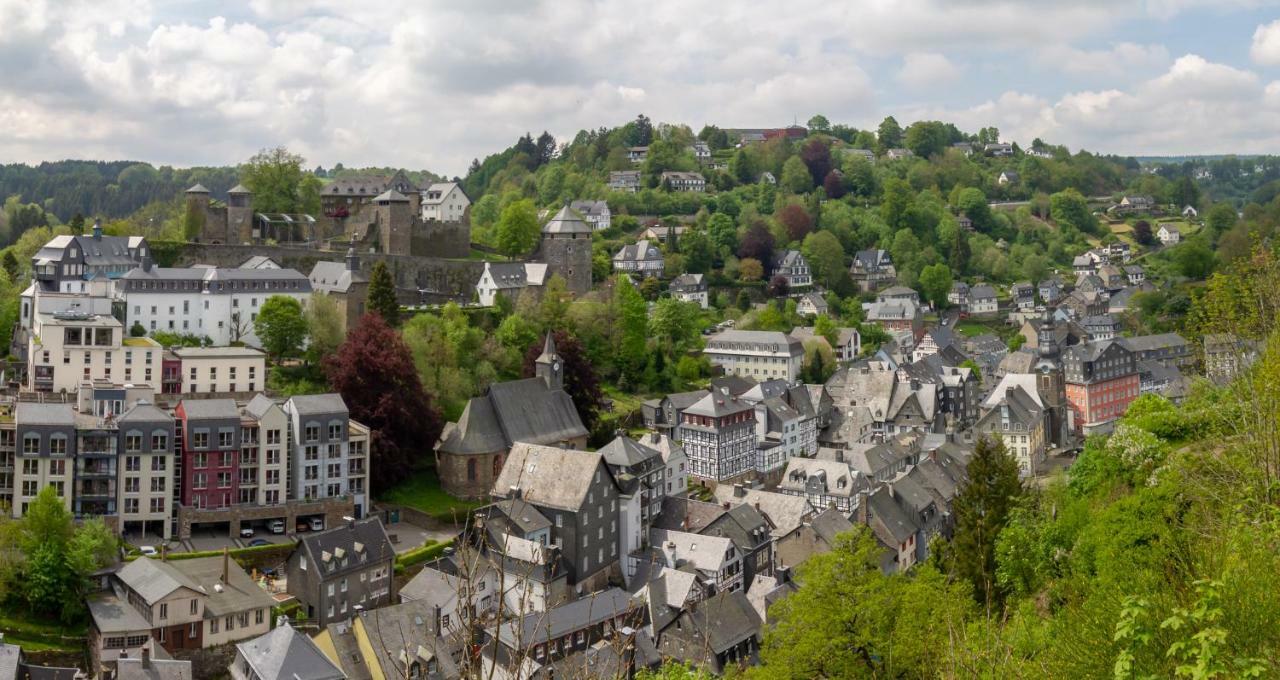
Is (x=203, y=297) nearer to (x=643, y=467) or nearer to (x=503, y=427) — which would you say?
(x=503, y=427)

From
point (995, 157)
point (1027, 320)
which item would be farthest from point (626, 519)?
point (995, 157)

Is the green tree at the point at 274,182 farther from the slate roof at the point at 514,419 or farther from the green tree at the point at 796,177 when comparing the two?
the green tree at the point at 796,177

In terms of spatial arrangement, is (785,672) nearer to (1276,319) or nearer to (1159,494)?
(1159,494)

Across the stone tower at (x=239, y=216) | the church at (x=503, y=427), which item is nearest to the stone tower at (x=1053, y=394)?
the church at (x=503, y=427)

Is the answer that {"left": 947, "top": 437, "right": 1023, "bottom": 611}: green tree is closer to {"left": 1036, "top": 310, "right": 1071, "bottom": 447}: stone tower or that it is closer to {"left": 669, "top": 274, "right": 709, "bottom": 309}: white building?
{"left": 1036, "top": 310, "right": 1071, "bottom": 447}: stone tower

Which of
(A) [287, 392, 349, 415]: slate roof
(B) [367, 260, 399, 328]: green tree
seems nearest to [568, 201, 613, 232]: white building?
(B) [367, 260, 399, 328]: green tree

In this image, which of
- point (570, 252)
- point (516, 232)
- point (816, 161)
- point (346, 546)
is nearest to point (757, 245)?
point (516, 232)
